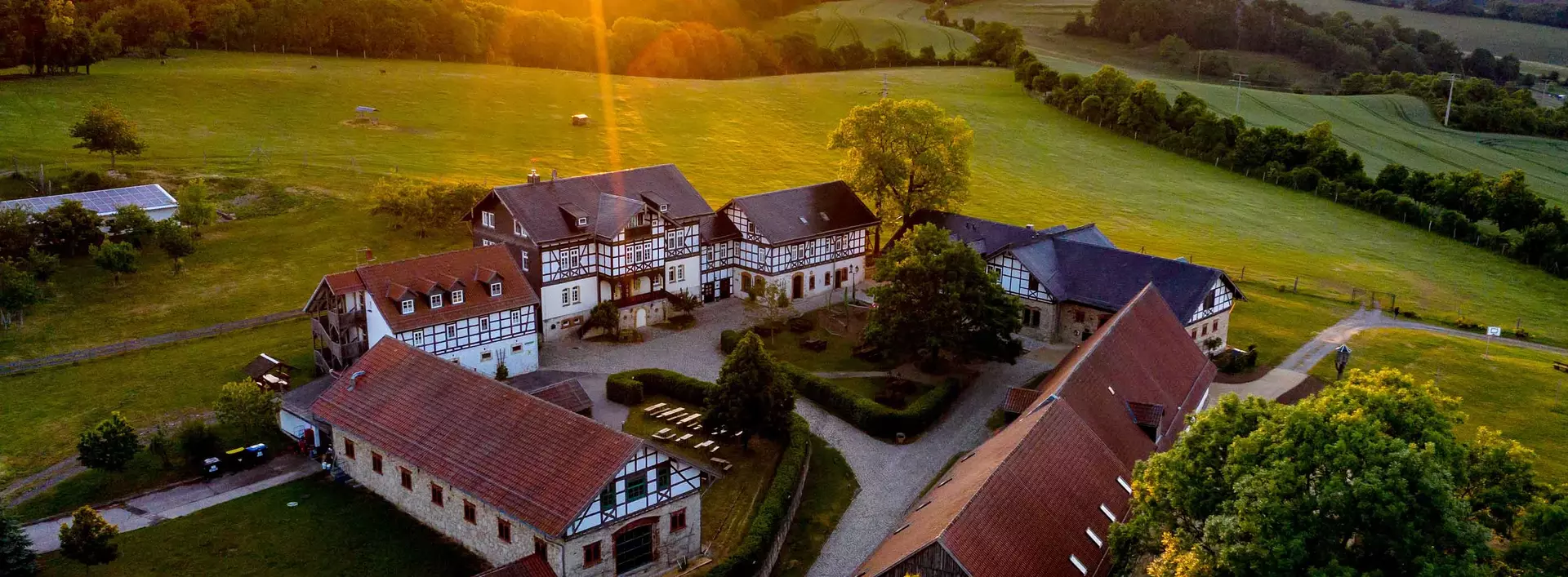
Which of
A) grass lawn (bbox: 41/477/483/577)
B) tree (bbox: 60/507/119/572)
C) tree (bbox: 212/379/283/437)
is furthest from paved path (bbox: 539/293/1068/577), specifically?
tree (bbox: 60/507/119/572)

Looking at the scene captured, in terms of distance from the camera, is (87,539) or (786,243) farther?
(786,243)

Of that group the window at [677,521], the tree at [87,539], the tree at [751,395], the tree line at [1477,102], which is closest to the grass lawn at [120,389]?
the tree at [87,539]

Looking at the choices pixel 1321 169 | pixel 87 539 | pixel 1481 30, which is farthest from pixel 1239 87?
pixel 87 539

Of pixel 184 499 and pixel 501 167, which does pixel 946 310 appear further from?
pixel 501 167

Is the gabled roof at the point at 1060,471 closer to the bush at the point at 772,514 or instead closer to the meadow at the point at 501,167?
the bush at the point at 772,514

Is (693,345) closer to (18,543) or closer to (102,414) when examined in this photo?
(102,414)

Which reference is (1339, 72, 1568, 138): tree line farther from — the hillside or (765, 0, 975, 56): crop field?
(765, 0, 975, 56): crop field
